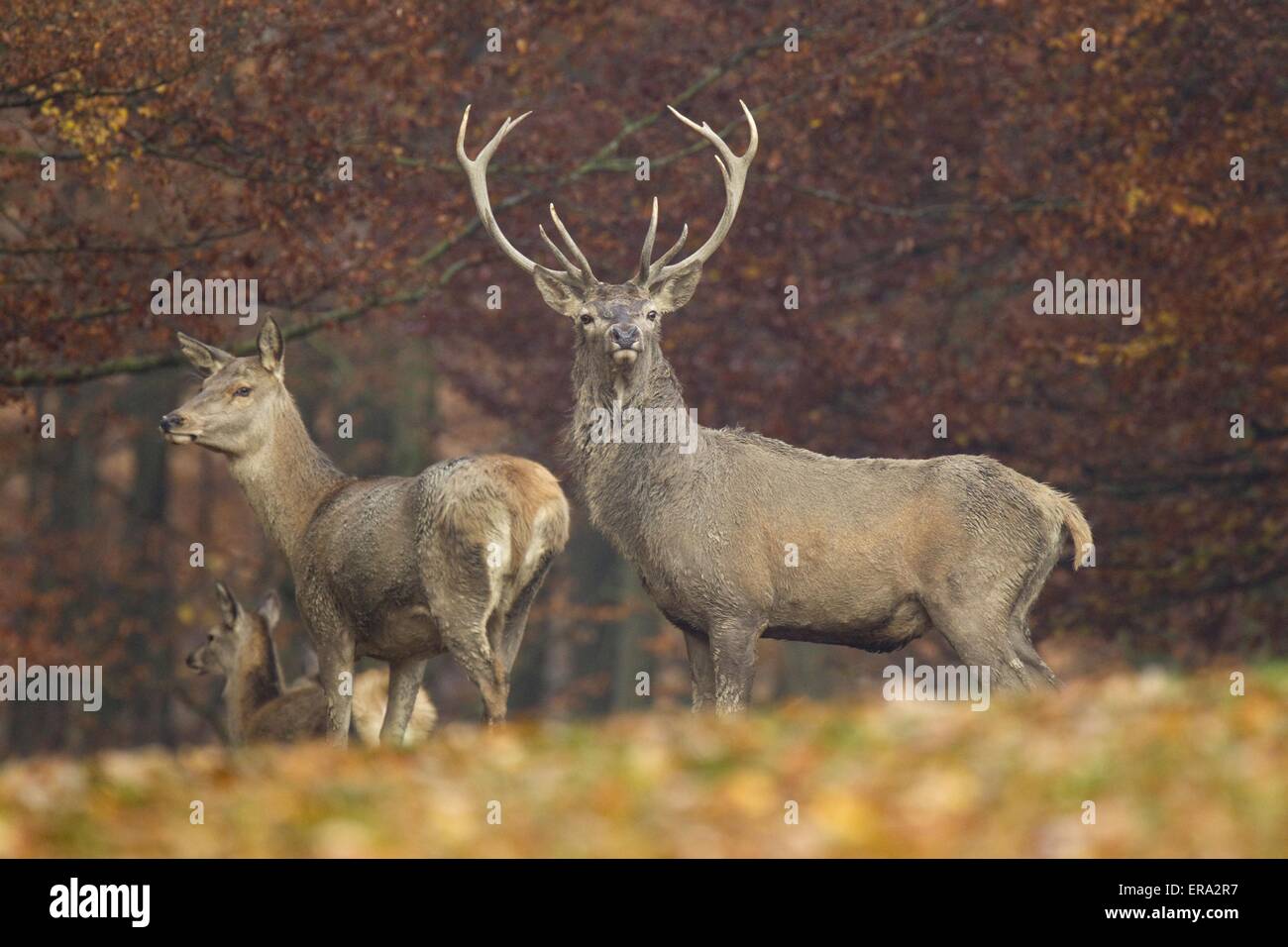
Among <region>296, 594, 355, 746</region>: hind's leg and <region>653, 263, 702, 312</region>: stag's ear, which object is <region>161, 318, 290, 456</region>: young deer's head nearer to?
<region>296, 594, 355, 746</region>: hind's leg

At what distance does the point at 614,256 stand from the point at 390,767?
394 inches

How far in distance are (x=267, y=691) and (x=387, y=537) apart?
95.3 inches

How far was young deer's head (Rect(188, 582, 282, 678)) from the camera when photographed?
43.2ft

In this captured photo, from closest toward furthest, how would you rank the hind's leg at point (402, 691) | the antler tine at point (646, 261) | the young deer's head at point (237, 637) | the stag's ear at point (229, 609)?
the antler tine at point (646, 261) → the hind's leg at point (402, 691) → the young deer's head at point (237, 637) → the stag's ear at point (229, 609)

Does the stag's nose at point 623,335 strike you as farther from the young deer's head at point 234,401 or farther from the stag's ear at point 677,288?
the young deer's head at point 234,401

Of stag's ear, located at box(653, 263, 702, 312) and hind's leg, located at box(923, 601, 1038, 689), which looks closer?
hind's leg, located at box(923, 601, 1038, 689)

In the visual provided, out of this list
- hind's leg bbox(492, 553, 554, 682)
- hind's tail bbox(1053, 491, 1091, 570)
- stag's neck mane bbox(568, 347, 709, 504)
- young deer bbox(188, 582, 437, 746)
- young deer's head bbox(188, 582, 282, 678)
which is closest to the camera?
hind's tail bbox(1053, 491, 1091, 570)

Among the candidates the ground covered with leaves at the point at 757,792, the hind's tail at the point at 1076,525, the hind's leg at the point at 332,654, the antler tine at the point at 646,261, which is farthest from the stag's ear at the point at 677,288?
the ground covered with leaves at the point at 757,792

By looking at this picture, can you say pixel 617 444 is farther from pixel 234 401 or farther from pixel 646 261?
pixel 234 401

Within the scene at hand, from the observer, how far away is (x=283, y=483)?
11.8m

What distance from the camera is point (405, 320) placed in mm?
18781

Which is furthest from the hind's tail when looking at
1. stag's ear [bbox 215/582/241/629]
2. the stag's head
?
stag's ear [bbox 215/582/241/629]

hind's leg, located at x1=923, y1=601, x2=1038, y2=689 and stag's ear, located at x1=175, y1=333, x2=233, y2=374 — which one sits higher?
stag's ear, located at x1=175, y1=333, x2=233, y2=374

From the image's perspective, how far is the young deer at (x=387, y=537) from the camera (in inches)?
427
